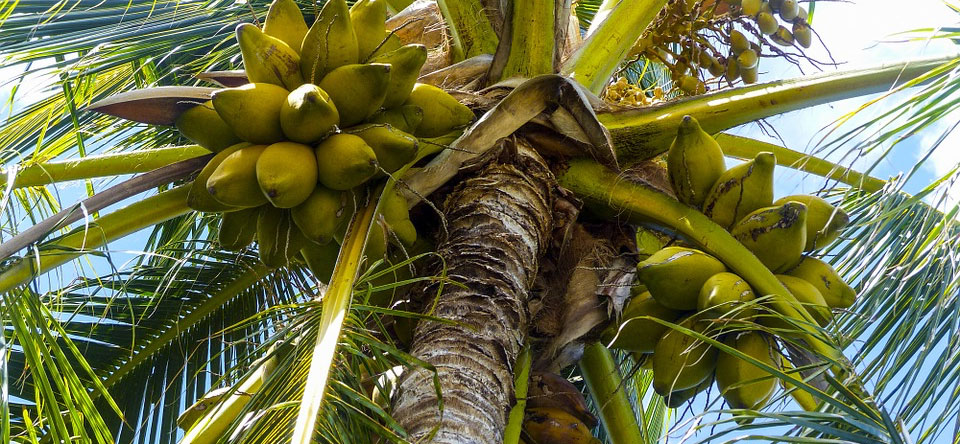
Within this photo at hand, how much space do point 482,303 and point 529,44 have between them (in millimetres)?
851

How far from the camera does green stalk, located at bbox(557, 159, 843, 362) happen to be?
2.12 m

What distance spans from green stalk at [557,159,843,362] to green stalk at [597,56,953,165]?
0.36ft

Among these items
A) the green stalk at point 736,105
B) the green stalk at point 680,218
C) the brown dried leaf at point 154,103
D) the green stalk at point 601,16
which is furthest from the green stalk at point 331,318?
the green stalk at point 601,16

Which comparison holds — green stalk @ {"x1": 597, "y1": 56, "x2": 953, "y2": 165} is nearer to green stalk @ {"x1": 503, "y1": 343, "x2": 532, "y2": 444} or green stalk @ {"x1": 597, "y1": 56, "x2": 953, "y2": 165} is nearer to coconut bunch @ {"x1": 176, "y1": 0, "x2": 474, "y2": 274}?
coconut bunch @ {"x1": 176, "y1": 0, "x2": 474, "y2": 274}

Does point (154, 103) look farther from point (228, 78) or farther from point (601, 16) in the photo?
point (601, 16)

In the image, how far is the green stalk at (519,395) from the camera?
7.21ft

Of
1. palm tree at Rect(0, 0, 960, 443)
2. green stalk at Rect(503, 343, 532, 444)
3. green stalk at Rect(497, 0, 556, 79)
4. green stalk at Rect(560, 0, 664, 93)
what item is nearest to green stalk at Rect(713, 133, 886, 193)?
palm tree at Rect(0, 0, 960, 443)

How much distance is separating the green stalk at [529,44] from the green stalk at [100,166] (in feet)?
2.81

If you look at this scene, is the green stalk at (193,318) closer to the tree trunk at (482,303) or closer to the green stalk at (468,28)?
the green stalk at (468,28)

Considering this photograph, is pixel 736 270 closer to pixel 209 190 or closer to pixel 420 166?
pixel 420 166

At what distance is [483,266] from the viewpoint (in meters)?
2.11

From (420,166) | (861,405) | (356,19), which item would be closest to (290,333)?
(420,166)

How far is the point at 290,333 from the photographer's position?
1.86 metres

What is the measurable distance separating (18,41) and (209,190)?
144cm
